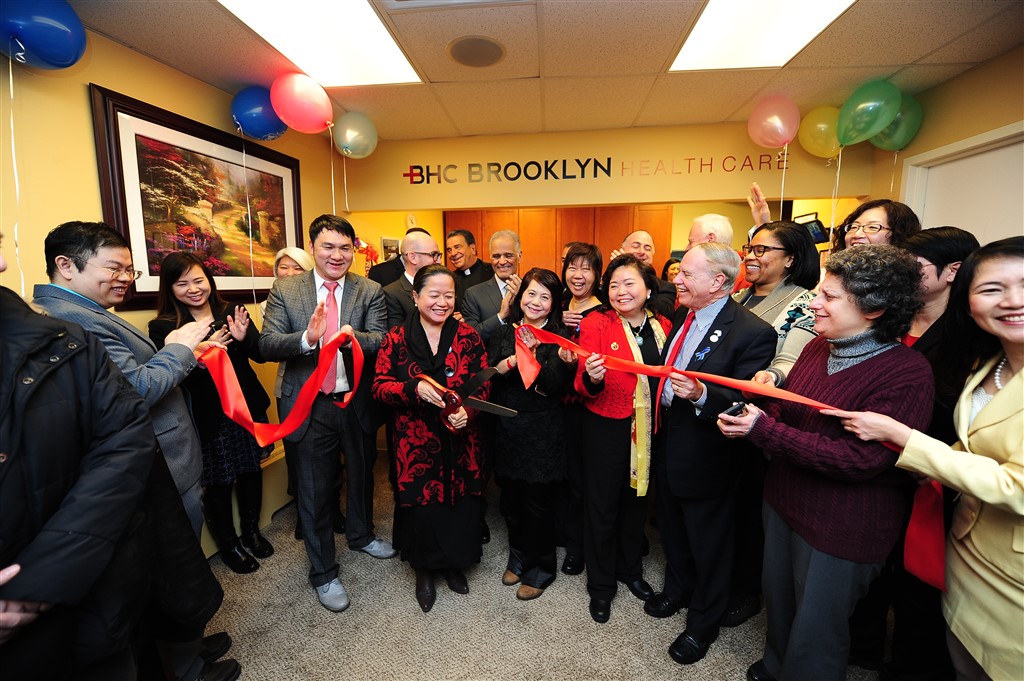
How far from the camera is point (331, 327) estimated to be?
2.32 m

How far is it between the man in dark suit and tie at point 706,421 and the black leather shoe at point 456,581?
1089 mm

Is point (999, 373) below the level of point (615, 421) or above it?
above

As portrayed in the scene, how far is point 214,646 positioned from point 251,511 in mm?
874

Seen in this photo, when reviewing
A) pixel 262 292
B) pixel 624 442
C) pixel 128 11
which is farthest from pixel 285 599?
pixel 128 11

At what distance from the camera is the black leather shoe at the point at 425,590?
2262mm

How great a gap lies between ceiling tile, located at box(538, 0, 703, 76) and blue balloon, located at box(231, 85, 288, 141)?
2025mm

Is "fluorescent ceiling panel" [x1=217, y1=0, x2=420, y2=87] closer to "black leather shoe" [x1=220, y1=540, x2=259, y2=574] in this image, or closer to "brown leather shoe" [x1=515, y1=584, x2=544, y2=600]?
"black leather shoe" [x1=220, y1=540, x2=259, y2=574]

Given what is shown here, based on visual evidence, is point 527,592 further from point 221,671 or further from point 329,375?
point 329,375

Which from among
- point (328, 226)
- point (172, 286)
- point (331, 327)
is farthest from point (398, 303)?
point (172, 286)

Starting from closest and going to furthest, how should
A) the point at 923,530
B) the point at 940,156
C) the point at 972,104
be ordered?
the point at 923,530 < the point at 972,104 < the point at 940,156

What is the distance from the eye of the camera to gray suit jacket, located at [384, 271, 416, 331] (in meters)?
2.73

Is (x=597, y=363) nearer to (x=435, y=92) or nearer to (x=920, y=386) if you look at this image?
(x=920, y=386)

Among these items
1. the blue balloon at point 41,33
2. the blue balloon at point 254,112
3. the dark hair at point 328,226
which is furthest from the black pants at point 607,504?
the blue balloon at point 254,112

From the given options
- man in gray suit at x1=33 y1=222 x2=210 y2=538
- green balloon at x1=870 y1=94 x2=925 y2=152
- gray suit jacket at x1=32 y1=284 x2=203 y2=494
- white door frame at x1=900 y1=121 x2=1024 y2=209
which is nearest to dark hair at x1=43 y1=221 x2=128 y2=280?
man in gray suit at x1=33 y1=222 x2=210 y2=538
